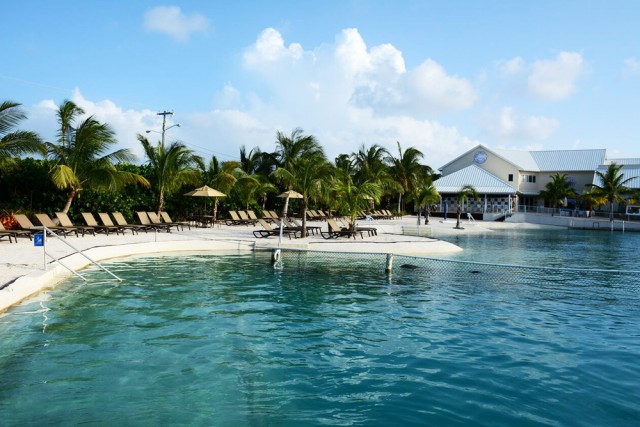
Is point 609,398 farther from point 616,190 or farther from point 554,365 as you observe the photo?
point 616,190

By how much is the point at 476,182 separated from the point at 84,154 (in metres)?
40.5

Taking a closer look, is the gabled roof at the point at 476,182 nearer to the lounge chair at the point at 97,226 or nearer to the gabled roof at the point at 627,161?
the gabled roof at the point at 627,161

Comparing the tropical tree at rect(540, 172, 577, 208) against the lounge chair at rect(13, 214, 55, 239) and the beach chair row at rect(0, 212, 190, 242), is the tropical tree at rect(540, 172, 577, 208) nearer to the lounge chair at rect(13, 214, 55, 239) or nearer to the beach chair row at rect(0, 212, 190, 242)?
the beach chair row at rect(0, 212, 190, 242)

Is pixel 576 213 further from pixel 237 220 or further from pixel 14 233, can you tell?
pixel 14 233

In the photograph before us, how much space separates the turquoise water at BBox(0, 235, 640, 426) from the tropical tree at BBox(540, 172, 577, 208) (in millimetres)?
45792

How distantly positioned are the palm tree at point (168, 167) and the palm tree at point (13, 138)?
277 inches

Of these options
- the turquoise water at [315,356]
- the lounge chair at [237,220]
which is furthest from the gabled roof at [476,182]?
the turquoise water at [315,356]

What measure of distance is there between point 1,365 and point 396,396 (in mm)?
4433

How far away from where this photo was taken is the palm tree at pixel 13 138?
52.9 ft

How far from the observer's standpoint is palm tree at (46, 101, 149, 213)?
1922 cm

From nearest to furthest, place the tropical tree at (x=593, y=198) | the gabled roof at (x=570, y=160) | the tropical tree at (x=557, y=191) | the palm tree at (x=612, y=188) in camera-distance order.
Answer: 1. the palm tree at (x=612, y=188)
2. the tropical tree at (x=593, y=198)
3. the tropical tree at (x=557, y=191)
4. the gabled roof at (x=570, y=160)

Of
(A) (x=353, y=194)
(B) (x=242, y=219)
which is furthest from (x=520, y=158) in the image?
(A) (x=353, y=194)

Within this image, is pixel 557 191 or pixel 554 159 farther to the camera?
pixel 554 159

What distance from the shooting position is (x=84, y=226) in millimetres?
18047
